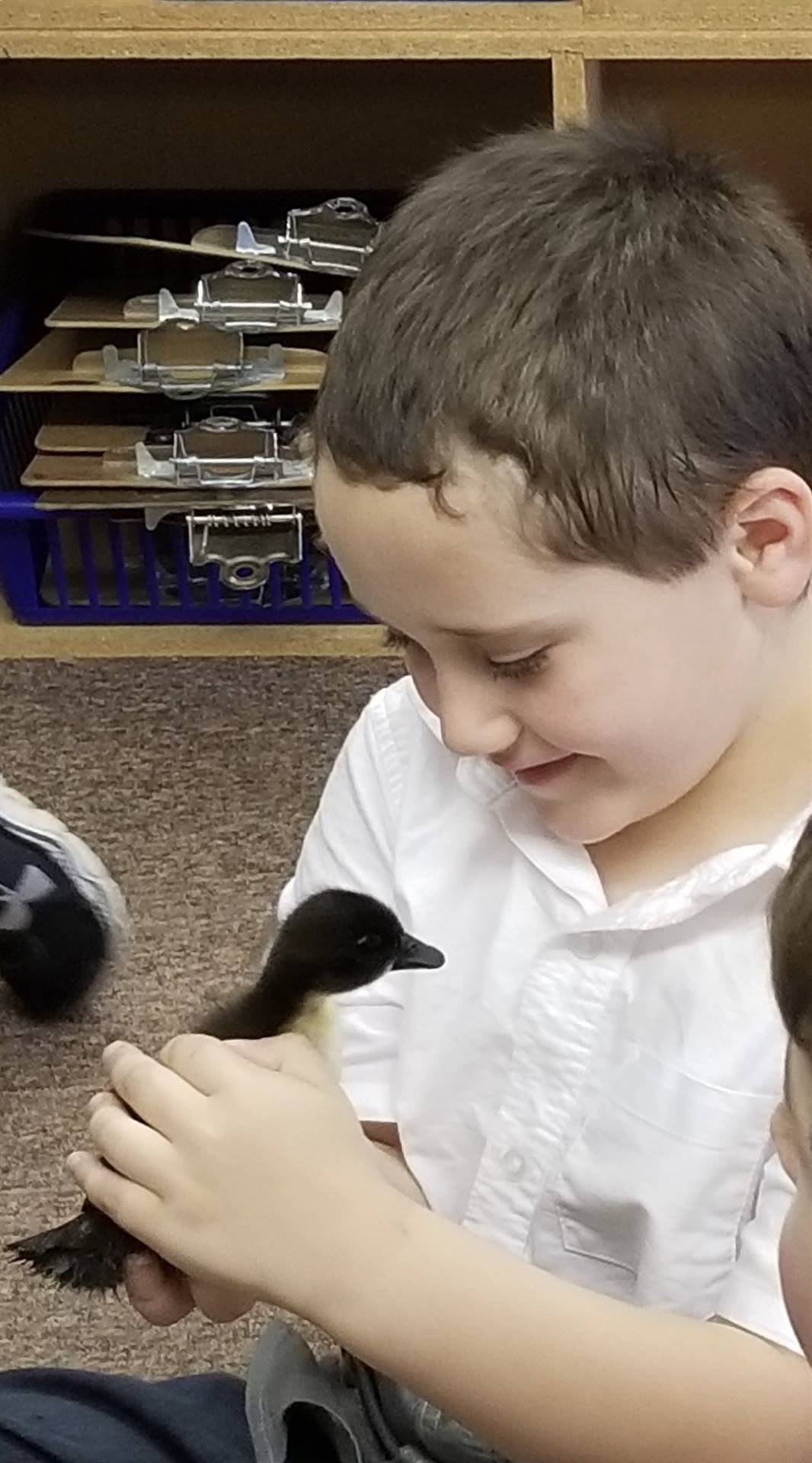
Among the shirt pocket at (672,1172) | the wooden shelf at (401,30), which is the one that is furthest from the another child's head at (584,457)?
the wooden shelf at (401,30)

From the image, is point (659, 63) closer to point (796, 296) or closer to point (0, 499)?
A: point (0, 499)

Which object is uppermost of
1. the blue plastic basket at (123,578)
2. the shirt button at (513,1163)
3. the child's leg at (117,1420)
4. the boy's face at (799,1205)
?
the boy's face at (799,1205)

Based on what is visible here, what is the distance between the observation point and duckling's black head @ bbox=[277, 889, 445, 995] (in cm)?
67

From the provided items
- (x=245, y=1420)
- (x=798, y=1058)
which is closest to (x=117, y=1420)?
(x=245, y=1420)

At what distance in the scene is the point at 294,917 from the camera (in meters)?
0.70

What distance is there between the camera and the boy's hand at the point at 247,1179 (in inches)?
22.7

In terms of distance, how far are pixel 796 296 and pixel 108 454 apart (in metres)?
0.89

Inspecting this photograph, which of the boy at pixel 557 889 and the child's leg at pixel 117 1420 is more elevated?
the boy at pixel 557 889

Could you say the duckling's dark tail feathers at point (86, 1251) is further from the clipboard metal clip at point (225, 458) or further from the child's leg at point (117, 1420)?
the clipboard metal clip at point (225, 458)

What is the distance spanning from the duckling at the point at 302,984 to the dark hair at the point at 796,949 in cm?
24

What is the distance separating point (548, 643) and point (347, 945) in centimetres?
15

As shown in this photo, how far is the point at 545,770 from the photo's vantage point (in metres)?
0.65

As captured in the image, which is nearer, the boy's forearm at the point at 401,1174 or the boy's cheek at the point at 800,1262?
the boy's cheek at the point at 800,1262

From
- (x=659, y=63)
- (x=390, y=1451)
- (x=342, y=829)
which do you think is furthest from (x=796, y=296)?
(x=659, y=63)
